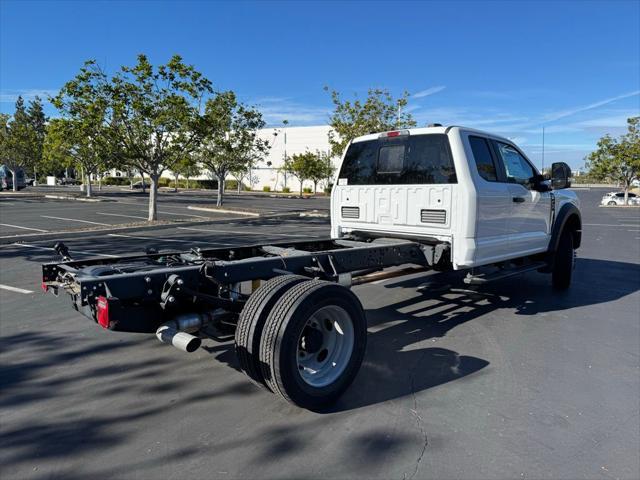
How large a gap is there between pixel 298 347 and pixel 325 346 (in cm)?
40

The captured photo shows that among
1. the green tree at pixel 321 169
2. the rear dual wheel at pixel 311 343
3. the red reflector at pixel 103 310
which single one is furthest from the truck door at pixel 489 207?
the green tree at pixel 321 169

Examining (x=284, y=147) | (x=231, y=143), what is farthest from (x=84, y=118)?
(x=284, y=147)

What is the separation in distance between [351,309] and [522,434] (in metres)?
1.50

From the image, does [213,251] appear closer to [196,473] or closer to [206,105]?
[196,473]

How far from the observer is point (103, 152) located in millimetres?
17453

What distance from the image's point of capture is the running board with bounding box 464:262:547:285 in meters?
5.68

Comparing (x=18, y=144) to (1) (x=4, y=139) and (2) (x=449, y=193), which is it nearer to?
(1) (x=4, y=139)

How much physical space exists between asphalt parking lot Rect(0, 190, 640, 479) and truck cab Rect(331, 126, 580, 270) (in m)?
1.05

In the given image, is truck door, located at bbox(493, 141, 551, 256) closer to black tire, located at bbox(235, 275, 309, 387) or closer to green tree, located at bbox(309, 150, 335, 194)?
black tire, located at bbox(235, 275, 309, 387)

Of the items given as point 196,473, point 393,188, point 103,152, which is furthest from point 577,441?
point 103,152

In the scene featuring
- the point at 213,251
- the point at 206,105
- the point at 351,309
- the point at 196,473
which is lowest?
the point at 196,473

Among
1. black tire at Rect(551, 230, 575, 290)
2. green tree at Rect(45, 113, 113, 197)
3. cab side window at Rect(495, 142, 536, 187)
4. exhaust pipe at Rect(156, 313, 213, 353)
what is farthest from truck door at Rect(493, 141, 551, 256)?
green tree at Rect(45, 113, 113, 197)

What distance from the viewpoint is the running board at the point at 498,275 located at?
568cm

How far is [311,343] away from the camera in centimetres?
381
